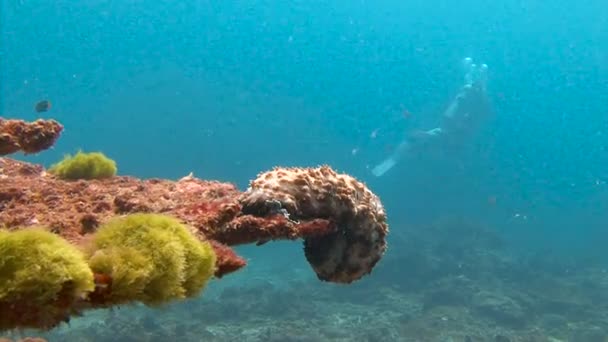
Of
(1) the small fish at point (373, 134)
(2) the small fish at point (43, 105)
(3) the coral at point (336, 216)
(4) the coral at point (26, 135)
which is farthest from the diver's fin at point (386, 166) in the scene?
(4) the coral at point (26, 135)

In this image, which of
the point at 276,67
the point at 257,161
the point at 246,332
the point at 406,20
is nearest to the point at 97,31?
the point at 276,67

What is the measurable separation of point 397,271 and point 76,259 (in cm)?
2681

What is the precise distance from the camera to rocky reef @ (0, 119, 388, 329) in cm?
295

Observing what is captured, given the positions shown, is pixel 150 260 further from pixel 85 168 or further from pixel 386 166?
pixel 386 166

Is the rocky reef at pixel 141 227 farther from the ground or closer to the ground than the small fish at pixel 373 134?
closer to the ground

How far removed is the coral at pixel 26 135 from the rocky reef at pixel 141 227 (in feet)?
0.04

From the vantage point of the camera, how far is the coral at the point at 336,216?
223 inches

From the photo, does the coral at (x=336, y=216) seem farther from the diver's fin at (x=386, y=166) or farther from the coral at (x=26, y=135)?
the diver's fin at (x=386, y=166)

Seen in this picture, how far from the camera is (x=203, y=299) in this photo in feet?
77.2

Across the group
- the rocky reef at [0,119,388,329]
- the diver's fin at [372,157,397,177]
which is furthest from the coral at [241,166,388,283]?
the diver's fin at [372,157,397,177]

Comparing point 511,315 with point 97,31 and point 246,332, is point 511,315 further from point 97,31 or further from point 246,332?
point 97,31

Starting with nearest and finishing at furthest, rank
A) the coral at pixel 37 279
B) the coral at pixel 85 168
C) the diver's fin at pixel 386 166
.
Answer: the coral at pixel 37 279, the coral at pixel 85 168, the diver's fin at pixel 386 166

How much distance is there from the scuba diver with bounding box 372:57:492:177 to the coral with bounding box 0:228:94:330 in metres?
56.4

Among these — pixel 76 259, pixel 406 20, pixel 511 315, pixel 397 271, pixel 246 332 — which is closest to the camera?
pixel 76 259
